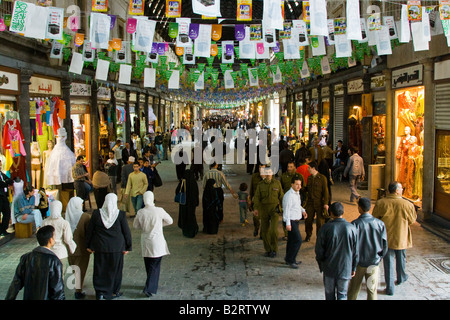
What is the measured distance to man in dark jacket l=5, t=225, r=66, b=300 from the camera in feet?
15.8

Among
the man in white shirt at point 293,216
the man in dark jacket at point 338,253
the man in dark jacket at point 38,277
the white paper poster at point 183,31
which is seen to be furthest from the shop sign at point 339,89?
the man in dark jacket at point 38,277

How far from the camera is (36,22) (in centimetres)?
985

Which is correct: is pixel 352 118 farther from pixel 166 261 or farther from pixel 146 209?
pixel 146 209

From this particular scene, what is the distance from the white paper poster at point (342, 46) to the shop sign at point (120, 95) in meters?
12.7

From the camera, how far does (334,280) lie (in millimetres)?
5695

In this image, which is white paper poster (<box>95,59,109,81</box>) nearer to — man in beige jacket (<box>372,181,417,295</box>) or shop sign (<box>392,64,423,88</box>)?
shop sign (<box>392,64,423,88</box>)

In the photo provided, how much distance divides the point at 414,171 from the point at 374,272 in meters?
8.03

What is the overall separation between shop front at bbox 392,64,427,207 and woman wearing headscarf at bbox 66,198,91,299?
9.57m

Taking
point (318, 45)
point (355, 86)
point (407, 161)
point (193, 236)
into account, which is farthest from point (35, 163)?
point (355, 86)

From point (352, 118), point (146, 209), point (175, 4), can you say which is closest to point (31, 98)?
point (175, 4)

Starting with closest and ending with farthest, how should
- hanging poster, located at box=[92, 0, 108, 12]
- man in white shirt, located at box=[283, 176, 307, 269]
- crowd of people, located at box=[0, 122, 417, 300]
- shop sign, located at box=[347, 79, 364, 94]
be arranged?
crowd of people, located at box=[0, 122, 417, 300] < man in white shirt, located at box=[283, 176, 307, 269] < hanging poster, located at box=[92, 0, 108, 12] < shop sign, located at box=[347, 79, 364, 94]

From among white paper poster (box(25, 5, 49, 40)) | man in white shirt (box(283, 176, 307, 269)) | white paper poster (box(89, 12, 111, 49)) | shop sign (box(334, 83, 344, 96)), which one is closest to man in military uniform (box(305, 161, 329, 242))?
man in white shirt (box(283, 176, 307, 269))

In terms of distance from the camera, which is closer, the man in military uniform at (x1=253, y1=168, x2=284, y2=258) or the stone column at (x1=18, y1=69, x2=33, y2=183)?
the man in military uniform at (x1=253, y1=168, x2=284, y2=258)

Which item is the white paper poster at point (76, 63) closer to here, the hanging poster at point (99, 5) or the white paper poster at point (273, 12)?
the hanging poster at point (99, 5)
